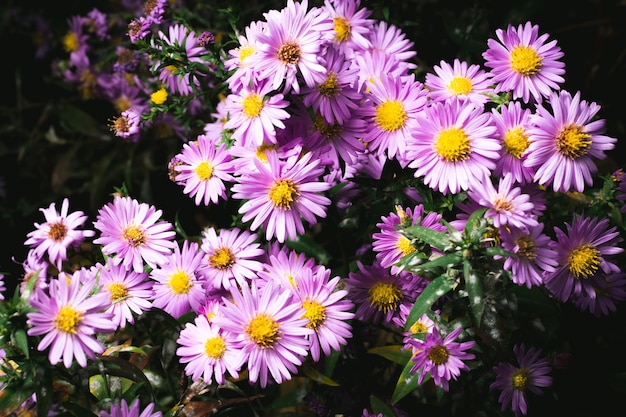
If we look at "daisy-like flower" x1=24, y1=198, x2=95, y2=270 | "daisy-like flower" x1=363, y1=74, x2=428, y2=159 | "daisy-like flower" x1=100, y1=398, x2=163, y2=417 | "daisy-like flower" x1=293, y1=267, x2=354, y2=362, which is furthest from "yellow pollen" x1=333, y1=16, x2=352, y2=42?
"daisy-like flower" x1=100, y1=398, x2=163, y2=417

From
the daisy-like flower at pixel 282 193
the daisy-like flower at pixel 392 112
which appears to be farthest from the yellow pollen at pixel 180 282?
the daisy-like flower at pixel 392 112

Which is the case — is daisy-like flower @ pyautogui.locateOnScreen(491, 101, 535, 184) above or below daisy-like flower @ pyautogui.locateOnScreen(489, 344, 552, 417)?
above

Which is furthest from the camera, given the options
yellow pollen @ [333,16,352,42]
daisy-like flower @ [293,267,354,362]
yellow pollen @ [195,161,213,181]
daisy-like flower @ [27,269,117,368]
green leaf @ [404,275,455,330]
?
yellow pollen @ [333,16,352,42]

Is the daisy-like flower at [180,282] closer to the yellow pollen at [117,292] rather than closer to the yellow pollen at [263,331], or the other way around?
the yellow pollen at [117,292]

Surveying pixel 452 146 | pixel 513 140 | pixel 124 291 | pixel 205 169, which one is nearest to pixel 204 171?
pixel 205 169

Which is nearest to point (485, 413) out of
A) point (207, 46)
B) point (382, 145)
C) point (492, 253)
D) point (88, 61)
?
point (492, 253)

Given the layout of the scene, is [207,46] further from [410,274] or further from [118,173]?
[118,173]

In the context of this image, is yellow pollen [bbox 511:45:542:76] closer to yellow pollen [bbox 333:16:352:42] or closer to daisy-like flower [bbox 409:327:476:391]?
yellow pollen [bbox 333:16:352:42]
